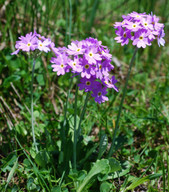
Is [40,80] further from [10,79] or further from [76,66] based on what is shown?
[76,66]

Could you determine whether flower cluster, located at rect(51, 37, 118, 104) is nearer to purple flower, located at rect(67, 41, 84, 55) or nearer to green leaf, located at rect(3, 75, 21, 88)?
purple flower, located at rect(67, 41, 84, 55)

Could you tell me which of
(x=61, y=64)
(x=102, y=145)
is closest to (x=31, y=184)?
(x=102, y=145)

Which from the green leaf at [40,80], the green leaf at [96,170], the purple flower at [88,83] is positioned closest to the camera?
the purple flower at [88,83]

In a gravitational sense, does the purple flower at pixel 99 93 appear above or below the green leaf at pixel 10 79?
below

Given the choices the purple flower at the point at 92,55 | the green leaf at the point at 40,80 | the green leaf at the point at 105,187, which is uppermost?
the purple flower at the point at 92,55

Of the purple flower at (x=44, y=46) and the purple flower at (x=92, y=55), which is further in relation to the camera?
the purple flower at (x=44, y=46)

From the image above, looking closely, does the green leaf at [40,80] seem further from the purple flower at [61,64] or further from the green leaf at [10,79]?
the purple flower at [61,64]

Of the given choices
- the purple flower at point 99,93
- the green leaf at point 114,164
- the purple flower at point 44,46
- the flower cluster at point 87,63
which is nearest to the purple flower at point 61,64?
the flower cluster at point 87,63

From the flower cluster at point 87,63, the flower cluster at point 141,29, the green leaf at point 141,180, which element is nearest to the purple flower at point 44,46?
the flower cluster at point 87,63

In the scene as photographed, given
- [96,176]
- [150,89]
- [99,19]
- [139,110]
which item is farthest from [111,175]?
[99,19]

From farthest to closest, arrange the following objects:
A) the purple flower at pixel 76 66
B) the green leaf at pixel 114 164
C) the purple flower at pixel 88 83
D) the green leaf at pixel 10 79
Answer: the green leaf at pixel 10 79, the green leaf at pixel 114 164, the purple flower at pixel 88 83, the purple flower at pixel 76 66
